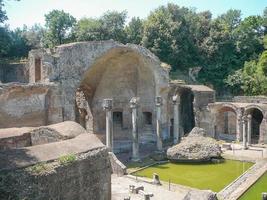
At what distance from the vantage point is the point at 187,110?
132 feet

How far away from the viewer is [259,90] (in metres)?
44.2

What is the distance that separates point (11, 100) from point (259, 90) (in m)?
29.8

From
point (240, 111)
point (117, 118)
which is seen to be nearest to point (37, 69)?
point (117, 118)

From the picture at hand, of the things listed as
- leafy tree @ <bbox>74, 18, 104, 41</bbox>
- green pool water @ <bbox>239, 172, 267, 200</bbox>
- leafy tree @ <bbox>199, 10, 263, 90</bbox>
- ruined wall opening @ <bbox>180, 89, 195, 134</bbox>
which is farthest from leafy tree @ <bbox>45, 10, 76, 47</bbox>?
green pool water @ <bbox>239, 172, 267, 200</bbox>

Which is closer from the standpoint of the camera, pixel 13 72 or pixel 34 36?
pixel 13 72

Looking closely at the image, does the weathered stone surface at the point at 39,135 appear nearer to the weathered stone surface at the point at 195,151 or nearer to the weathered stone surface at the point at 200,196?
the weathered stone surface at the point at 200,196

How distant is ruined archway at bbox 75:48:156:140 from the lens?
34.8 meters

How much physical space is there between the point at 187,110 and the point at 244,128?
29.1 ft

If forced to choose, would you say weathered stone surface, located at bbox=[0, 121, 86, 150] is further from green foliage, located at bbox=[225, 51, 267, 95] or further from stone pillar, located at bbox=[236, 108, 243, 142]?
green foliage, located at bbox=[225, 51, 267, 95]

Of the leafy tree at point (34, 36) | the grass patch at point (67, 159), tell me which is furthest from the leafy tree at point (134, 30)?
the grass patch at point (67, 159)

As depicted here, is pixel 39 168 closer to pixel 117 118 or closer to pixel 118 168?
pixel 118 168

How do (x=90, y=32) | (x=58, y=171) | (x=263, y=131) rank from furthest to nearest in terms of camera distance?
1. (x=90, y=32)
2. (x=263, y=131)
3. (x=58, y=171)

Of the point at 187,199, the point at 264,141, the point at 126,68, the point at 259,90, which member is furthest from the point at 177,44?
the point at 187,199

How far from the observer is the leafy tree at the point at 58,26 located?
55.4 m
